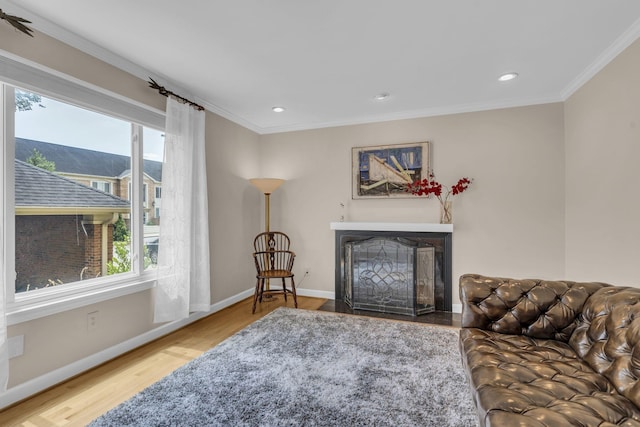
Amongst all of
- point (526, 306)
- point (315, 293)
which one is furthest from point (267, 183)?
point (526, 306)

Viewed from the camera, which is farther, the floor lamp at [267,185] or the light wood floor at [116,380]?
the floor lamp at [267,185]

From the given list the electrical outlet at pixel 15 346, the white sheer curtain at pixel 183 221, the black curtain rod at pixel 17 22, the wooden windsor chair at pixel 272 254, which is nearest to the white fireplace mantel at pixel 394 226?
the wooden windsor chair at pixel 272 254

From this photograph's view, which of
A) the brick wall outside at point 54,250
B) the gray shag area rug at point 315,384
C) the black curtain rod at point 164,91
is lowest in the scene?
the gray shag area rug at point 315,384

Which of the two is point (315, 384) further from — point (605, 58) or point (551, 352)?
point (605, 58)

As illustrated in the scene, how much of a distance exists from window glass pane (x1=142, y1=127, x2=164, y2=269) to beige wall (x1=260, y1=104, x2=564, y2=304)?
1949 mm

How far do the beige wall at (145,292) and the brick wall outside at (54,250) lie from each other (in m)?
0.30

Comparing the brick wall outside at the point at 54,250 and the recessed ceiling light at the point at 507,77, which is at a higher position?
the recessed ceiling light at the point at 507,77

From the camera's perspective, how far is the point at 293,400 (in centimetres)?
187

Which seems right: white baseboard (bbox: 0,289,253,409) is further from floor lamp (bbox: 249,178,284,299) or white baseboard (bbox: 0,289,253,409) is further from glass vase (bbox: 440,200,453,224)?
glass vase (bbox: 440,200,453,224)

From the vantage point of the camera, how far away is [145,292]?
9.13 ft

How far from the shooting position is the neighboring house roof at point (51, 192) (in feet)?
6.59

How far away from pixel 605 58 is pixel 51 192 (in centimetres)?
449

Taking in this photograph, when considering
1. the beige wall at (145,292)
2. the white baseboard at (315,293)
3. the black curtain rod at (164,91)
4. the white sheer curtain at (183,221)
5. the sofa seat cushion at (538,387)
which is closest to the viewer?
the sofa seat cushion at (538,387)

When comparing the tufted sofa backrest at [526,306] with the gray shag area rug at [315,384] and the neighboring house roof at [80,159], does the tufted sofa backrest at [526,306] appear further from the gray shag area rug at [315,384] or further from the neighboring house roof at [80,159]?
the neighboring house roof at [80,159]
